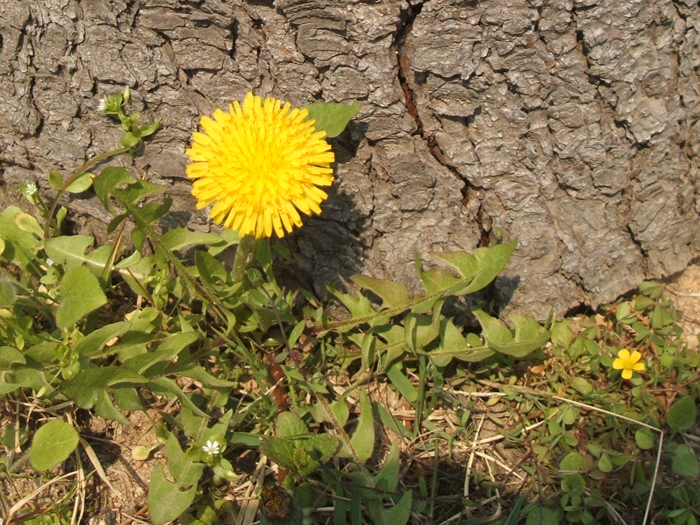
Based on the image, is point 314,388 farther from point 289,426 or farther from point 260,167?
point 260,167

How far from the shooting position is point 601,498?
246 centimetres

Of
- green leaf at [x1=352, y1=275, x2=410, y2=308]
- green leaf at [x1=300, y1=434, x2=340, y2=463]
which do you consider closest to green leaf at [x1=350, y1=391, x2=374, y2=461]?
green leaf at [x1=300, y1=434, x2=340, y2=463]

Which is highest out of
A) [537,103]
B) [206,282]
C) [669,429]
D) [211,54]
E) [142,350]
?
[211,54]

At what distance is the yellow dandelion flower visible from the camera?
6.97ft

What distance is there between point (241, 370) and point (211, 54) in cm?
123

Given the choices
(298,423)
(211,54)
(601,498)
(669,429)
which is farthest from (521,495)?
(211,54)

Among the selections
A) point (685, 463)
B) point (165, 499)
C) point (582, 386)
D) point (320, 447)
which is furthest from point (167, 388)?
point (685, 463)

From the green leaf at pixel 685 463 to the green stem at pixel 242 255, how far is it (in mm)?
1686

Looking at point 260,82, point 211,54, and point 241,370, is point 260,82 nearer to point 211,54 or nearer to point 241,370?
point 211,54

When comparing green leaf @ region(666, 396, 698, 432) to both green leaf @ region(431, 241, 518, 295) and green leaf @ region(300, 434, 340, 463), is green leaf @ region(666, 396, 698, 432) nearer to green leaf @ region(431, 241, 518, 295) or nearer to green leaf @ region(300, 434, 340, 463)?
green leaf @ region(431, 241, 518, 295)

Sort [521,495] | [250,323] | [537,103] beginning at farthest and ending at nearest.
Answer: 1. [250,323]
2. [521,495]
3. [537,103]

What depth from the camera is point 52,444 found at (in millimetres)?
2426

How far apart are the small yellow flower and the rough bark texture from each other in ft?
1.11

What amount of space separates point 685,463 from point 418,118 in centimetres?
153
